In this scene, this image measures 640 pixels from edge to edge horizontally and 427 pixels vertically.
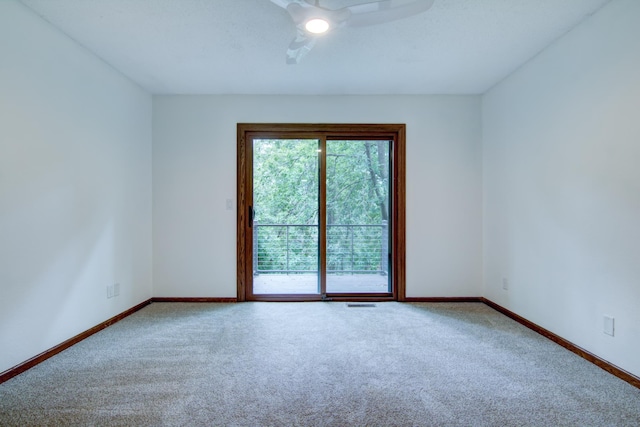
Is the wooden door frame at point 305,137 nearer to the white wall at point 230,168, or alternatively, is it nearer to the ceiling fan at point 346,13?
the white wall at point 230,168

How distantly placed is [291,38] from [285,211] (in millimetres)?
1843

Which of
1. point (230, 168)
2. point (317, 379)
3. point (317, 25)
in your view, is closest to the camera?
point (317, 25)

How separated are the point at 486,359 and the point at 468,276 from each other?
153cm

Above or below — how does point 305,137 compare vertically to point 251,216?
above

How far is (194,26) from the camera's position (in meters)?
2.19

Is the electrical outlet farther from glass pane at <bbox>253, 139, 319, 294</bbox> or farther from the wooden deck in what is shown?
glass pane at <bbox>253, 139, 319, 294</bbox>

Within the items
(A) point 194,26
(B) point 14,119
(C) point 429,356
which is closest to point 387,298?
(C) point 429,356

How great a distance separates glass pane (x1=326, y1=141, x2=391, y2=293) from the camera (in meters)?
3.64

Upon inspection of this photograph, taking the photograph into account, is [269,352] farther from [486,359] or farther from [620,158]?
[620,158]

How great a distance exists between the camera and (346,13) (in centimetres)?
164

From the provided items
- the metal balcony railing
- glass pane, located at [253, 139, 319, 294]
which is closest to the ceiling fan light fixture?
glass pane, located at [253, 139, 319, 294]

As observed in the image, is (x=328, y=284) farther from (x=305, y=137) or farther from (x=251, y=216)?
(x=305, y=137)

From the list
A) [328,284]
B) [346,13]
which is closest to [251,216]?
[328,284]

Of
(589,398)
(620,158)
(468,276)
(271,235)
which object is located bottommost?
Answer: (589,398)
